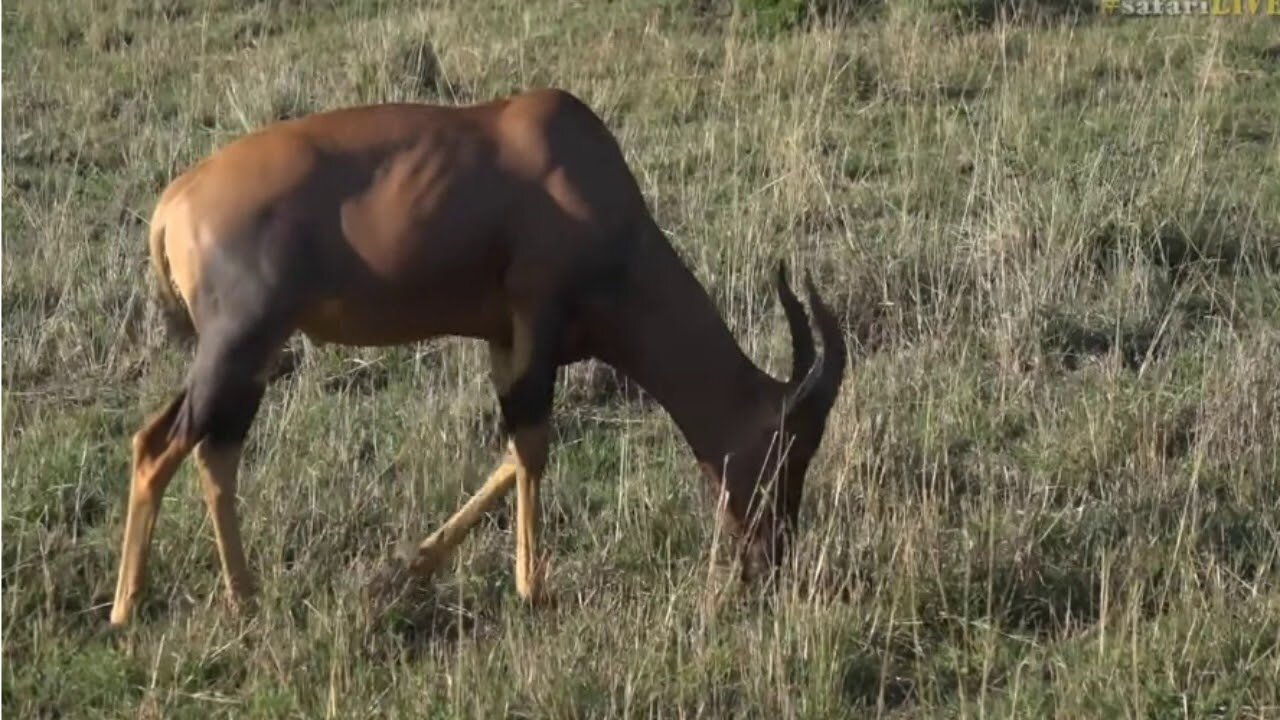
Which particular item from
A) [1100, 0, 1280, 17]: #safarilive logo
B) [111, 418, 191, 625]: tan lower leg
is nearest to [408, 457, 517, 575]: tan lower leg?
[111, 418, 191, 625]: tan lower leg

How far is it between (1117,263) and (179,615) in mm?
4929

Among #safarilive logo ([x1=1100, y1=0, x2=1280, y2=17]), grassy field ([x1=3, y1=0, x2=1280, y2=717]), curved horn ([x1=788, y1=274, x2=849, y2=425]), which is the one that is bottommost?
grassy field ([x1=3, y1=0, x2=1280, y2=717])

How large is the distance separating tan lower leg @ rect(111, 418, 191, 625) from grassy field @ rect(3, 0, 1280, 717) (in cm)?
11

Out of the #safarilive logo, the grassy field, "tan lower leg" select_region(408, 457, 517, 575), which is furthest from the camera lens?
the #safarilive logo

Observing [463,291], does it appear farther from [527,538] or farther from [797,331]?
[797,331]

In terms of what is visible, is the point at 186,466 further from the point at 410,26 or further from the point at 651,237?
the point at 410,26

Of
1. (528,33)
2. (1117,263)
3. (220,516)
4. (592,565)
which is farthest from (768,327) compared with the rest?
(528,33)

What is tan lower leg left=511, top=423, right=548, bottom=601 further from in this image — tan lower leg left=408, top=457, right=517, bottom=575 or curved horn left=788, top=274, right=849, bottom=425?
curved horn left=788, top=274, right=849, bottom=425

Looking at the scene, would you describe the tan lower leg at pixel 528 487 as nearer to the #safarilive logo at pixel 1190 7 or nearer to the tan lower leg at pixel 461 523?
the tan lower leg at pixel 461 523

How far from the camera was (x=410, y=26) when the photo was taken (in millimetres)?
13438

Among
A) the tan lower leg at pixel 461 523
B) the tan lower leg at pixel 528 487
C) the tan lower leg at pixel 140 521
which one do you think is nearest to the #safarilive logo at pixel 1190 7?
the tan lower leg at pixel 461 523

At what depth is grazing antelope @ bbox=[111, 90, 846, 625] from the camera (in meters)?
5.75

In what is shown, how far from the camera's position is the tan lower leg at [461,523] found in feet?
19.8

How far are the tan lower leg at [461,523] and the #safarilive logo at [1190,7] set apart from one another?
8625mm
